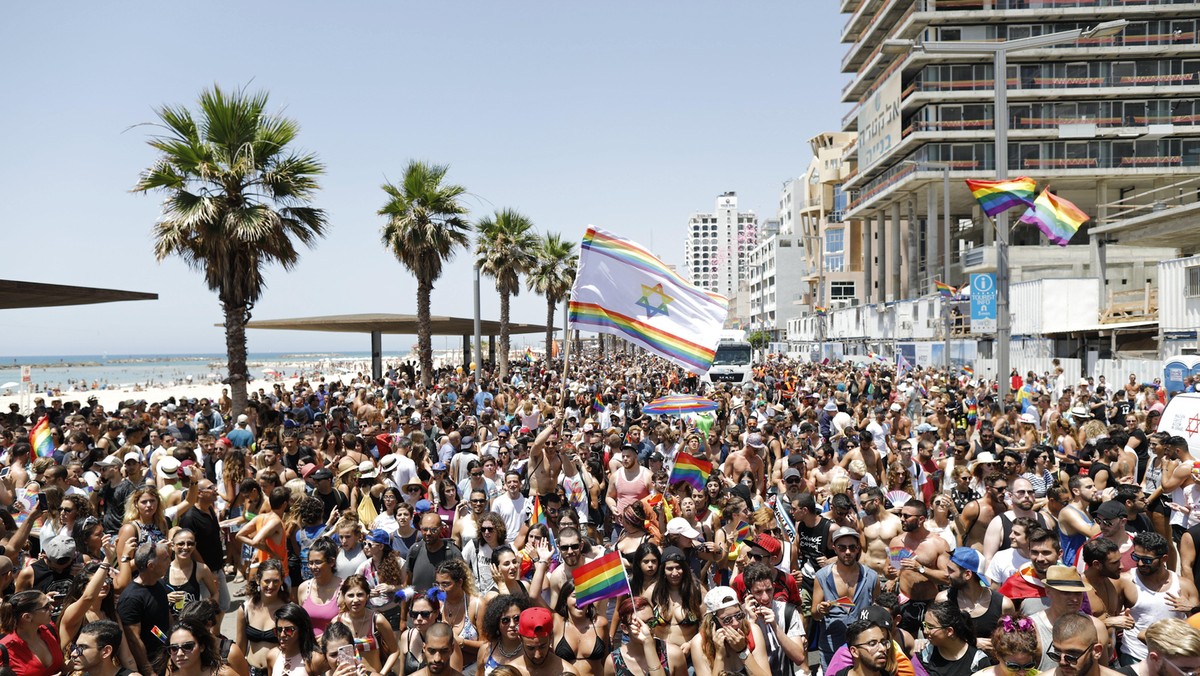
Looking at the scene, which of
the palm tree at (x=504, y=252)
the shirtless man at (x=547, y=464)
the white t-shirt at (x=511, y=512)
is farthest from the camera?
the palm tree at (x=504, y=252)

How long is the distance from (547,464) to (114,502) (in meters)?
4.24

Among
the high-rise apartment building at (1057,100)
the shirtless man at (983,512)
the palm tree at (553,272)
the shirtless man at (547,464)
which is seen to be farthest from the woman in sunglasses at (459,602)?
the high-rise apartment building at (1057,100)

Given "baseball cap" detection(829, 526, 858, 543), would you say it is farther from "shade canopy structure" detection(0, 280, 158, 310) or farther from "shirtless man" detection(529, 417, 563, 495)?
"shade canopy structure" detection(0, 280, 158, 310)

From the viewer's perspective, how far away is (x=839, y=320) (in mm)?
63438

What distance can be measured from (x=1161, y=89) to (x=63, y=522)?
65558mm

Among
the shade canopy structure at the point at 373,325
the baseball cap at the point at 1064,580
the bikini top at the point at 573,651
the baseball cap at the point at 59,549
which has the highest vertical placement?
the shade canopy structure at the point at 373,325

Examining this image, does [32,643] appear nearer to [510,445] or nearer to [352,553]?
[352,553]

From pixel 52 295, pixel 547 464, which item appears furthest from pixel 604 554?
pixel 52 295

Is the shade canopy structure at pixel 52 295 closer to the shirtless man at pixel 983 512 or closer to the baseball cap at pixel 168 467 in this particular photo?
the baseball cap at pixel 168 467

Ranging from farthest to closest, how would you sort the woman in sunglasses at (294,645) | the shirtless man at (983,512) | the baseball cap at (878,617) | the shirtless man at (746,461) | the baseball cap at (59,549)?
the shirtless man at (746,461), the shirtless man at (983,512), the baseball cap at (59,549), the woman in sunglasses at (294,645), the baseball cap at (878,617)

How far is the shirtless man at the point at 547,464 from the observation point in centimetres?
867

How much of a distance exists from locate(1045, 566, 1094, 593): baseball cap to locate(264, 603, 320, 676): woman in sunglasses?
4.12 meters

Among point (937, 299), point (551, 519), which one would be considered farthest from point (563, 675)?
point (937, 299)

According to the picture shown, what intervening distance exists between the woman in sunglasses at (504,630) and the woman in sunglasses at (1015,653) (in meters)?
2.41
